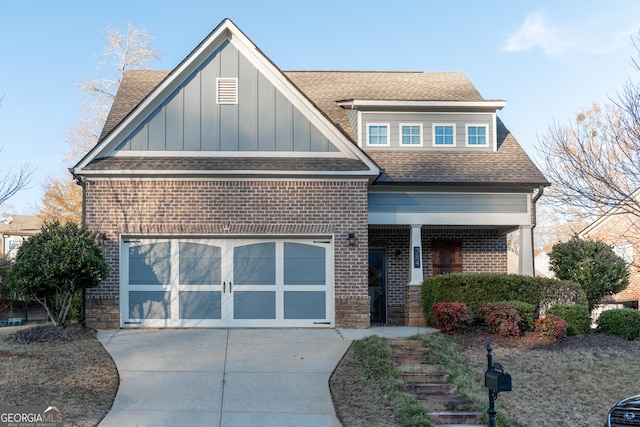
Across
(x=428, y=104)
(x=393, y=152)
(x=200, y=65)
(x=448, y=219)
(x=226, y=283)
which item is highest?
(x=200, y=65)

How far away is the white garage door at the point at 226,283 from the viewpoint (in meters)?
16.4

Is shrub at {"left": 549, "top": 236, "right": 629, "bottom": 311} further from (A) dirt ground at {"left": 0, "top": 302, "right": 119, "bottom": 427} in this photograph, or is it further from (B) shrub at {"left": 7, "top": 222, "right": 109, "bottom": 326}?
(A) dirt ground at {"left": 0, "top": 302, "right": 119, "bottom": 427}

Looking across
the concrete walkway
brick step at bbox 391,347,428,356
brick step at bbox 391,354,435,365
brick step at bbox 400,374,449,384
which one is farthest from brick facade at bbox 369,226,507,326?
brick step at bbox 400,374,449,384

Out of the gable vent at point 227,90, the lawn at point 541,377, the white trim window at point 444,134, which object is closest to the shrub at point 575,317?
the lawn at point 541,377

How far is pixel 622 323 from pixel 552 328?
2.00 metres

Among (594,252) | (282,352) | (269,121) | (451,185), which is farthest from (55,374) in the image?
(594,252)

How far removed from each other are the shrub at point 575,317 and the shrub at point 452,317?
6.43 feet

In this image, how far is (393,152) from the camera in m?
19.5

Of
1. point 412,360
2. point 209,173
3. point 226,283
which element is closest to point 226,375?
point 412,360

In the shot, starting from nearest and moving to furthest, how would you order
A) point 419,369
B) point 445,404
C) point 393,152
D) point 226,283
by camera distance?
point 445,404 → point 419,369 → point 226,283 → point 393,152

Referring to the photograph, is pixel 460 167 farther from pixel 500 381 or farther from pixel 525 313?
pixel 500 381

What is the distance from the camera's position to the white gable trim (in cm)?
1634

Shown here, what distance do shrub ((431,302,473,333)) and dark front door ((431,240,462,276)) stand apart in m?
4.99

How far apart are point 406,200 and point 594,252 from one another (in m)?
4.67
